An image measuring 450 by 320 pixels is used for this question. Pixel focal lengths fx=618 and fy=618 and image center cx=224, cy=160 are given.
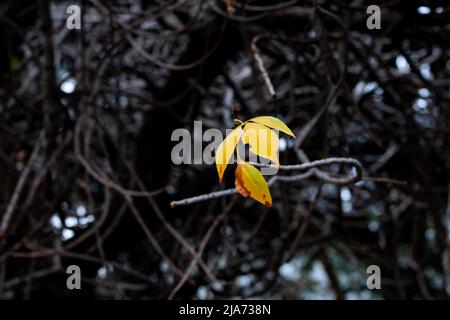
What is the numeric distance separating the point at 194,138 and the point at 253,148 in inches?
47.1

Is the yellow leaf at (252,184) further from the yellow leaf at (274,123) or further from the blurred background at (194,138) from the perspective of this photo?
the blurred background at (194,138)

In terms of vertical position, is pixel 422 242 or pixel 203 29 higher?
pixel 203 29

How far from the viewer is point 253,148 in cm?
76

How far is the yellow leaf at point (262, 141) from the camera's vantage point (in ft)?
2.43

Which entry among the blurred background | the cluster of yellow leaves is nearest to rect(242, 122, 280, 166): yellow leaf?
the cluster of yellow leaves

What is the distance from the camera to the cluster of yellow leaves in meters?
0.75

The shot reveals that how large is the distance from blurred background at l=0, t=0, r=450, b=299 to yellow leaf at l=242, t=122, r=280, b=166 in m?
0.59

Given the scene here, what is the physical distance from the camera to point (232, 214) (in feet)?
6.91

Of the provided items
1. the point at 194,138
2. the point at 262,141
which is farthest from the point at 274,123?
the point at 194,138

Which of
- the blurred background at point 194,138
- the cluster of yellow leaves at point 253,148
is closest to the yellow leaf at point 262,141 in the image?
the cluster of yellow leaves at point 253,148

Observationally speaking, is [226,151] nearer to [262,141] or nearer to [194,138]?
[262,141]

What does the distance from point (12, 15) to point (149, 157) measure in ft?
2.39

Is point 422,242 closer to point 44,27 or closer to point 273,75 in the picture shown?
point 273,75
